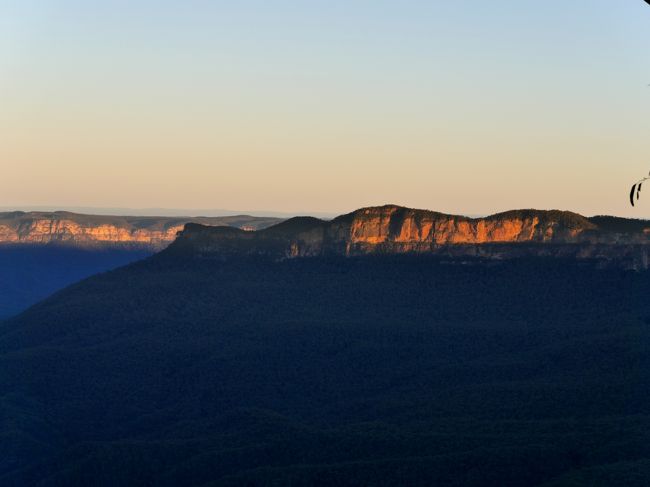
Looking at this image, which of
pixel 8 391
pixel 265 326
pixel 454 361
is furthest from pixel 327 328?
pixel 8 391

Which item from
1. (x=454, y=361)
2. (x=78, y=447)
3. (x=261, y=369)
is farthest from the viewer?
(x=261, y=369)

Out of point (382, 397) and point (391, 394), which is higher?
point (391, 394)

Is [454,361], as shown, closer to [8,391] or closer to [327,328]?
[327,328]

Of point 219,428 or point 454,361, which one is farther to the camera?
point 454,361

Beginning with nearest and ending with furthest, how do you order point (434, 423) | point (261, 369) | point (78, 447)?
1. point (434, 423)
2. point (78, 447)
3. point (261, 369)

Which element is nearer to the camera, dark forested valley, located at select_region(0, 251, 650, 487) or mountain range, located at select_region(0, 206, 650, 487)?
dark forested valley, located at select_region(0, 251, 650, 487)

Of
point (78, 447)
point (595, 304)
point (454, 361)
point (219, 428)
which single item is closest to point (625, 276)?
point (595, 304)

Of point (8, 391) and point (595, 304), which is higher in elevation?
point (595, 304)

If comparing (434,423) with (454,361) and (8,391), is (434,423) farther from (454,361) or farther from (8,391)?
(8,391)

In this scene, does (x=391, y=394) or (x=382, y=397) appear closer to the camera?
(x=382, y=397)

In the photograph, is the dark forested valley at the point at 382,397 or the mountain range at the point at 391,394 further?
the mountain range at the point at 391,394
